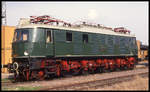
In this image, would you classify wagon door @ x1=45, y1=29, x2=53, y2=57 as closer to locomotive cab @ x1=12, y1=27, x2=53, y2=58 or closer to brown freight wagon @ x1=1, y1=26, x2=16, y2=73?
locomotive cab @ x1=12, y1=27, x2=53, y2=58

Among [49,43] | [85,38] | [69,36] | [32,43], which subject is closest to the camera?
[32,43]

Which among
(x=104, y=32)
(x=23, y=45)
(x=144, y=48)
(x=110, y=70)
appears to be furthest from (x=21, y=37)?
(x=144, y=48)

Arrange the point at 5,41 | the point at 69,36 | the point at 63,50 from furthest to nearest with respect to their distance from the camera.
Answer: the point at 5,41, the point at 69,36, the point at 63,50

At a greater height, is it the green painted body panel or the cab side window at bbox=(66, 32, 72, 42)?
the cab side window at bbox=(66, 32, 72, 42)

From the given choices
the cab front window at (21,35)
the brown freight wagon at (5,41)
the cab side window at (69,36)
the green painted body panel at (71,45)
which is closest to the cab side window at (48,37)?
the green painted body panel at (71,45)

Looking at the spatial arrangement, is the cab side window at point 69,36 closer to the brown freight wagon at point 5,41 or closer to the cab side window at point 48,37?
the cab side window at point 48,37

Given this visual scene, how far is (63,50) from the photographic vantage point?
54.1 ft

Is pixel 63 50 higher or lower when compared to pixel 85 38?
lower

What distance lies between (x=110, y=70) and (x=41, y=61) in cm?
965

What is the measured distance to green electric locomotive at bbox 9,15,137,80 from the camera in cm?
1488

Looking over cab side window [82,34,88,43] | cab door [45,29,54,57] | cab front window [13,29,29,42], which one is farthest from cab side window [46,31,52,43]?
cab side window [82,34,88,43]

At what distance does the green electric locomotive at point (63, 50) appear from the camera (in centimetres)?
1488

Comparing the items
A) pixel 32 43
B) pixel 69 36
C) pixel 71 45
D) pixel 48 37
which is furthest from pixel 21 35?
pixel 71 45

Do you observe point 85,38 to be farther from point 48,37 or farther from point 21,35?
point 21,35
